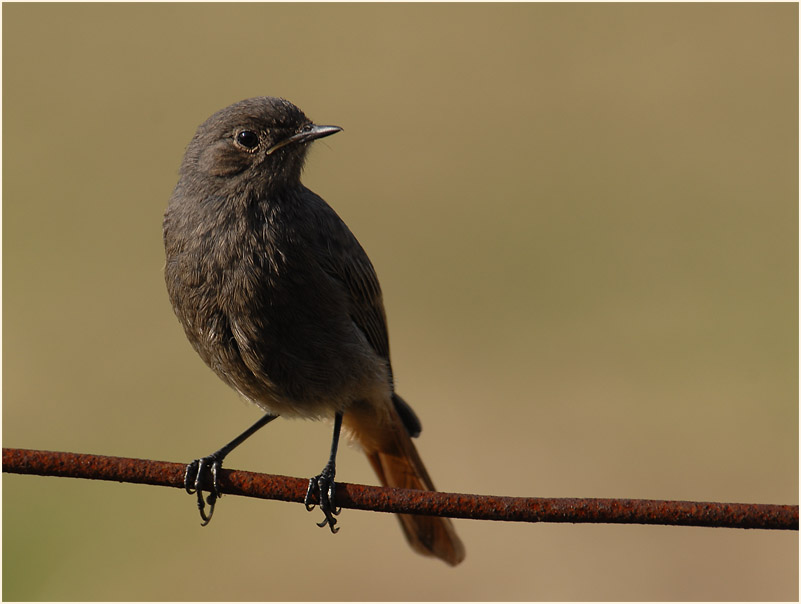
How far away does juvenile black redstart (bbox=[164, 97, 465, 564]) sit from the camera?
4172 mm

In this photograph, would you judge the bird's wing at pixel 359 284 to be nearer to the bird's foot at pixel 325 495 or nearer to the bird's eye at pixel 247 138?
the bird's eye at pixel 247 138

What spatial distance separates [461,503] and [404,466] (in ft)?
8.19

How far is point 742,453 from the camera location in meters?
8.77

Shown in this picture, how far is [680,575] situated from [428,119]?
734 centimetres

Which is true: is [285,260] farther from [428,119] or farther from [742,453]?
[428,119]

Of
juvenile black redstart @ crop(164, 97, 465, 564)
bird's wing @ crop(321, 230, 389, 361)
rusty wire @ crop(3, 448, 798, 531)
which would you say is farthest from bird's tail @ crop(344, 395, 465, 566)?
rusty wire @ crop(3, 448, 798, 531)

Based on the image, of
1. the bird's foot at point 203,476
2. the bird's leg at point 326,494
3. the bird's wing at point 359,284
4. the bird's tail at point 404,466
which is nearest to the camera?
the bird's leg at point 326,494

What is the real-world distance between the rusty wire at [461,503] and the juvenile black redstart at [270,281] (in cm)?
99

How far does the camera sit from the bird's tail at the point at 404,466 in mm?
4973

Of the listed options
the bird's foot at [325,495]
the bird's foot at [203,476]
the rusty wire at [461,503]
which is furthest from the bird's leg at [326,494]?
the rusty wire at [461,503]

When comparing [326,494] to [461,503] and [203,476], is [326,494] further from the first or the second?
[461,503]

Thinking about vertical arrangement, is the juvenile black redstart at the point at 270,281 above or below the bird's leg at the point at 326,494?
above

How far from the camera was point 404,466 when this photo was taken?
528cm

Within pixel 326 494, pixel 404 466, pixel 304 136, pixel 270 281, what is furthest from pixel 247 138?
pixel 404 466
